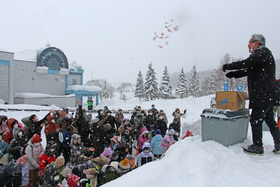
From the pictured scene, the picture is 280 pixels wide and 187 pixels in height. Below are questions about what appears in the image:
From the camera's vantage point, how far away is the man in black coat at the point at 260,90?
3.04 meters

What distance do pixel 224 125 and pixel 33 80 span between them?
98.6 feet

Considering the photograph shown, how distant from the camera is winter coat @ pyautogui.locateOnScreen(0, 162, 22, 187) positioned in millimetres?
3906

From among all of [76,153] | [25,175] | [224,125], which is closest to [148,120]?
[76,153]

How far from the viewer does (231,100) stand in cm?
349

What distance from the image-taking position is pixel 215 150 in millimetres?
2963

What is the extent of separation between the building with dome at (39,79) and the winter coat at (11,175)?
23145mm

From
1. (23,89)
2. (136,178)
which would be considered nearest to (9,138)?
(136,178)

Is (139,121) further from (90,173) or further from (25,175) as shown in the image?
(25,175)

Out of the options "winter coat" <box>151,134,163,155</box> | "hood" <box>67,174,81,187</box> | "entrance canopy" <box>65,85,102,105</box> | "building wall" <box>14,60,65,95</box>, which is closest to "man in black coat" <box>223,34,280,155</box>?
"winter coat" <box>151,134,163,155</box>

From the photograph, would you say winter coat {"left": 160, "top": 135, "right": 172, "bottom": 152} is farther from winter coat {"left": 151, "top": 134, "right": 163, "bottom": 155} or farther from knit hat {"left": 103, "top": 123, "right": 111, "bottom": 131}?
knit hat {"left": 103, "top": 123, "right": 111, "bottom": 131}

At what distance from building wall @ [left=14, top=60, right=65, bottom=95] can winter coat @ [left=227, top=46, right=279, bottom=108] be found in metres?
29.9

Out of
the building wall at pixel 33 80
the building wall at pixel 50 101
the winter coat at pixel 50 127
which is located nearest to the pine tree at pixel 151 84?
the building wall at pixel 50 101

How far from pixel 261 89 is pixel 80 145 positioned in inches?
197

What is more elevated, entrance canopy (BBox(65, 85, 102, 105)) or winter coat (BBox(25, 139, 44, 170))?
entrance canopy (BBox(65, 85, 102, 105))
